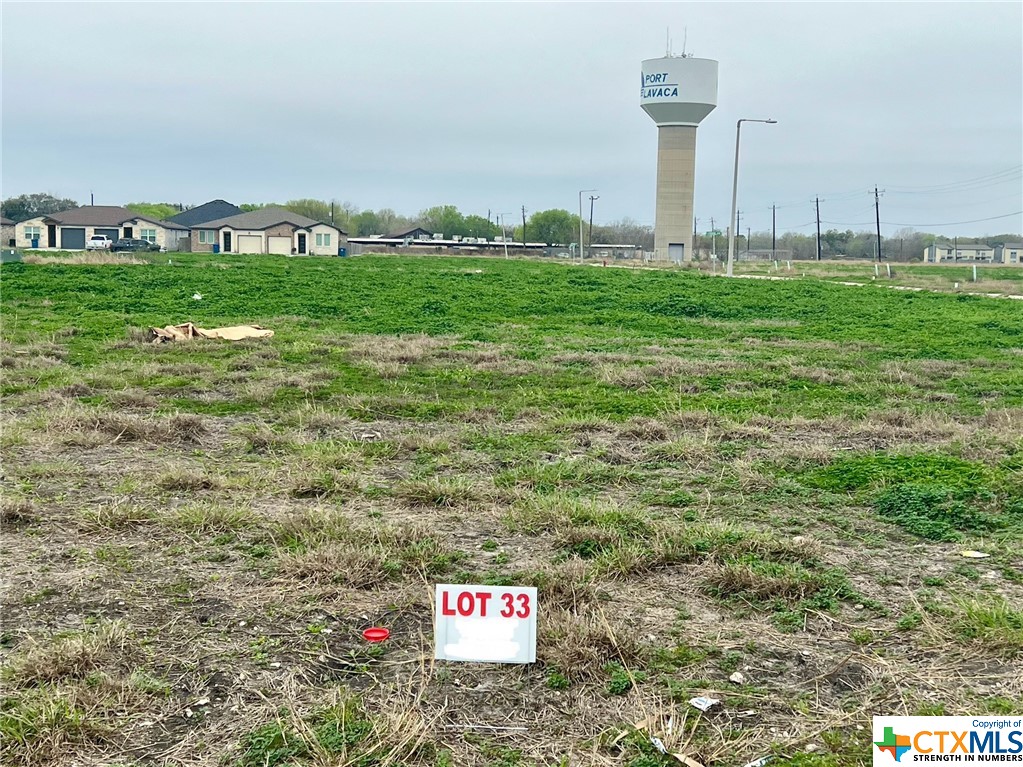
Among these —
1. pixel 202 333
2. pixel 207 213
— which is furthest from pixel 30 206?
pixel 202 333

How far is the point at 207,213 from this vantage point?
290ft

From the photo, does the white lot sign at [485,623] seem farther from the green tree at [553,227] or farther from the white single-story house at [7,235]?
the green tree at [553,227]

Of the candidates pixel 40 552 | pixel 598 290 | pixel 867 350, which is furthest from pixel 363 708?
pixel 598 290

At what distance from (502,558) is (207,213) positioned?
292 feet

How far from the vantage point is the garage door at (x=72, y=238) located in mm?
73125

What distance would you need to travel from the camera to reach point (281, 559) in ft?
16.3

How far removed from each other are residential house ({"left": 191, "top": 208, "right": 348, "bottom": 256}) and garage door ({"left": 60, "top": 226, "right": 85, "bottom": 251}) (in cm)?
806

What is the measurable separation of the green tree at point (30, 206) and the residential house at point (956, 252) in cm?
8821

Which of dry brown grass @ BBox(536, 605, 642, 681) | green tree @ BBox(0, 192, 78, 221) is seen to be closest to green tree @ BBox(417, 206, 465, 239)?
green tree @ BBox(0, 192, 78, 221)

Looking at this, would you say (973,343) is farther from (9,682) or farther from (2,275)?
(2,275)

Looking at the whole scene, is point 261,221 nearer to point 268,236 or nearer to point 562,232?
point 268,236

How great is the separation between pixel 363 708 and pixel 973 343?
50.8 ft

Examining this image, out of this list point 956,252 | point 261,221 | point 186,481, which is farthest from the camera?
point 956,252

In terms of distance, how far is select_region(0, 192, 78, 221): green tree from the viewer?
87.8 meters
